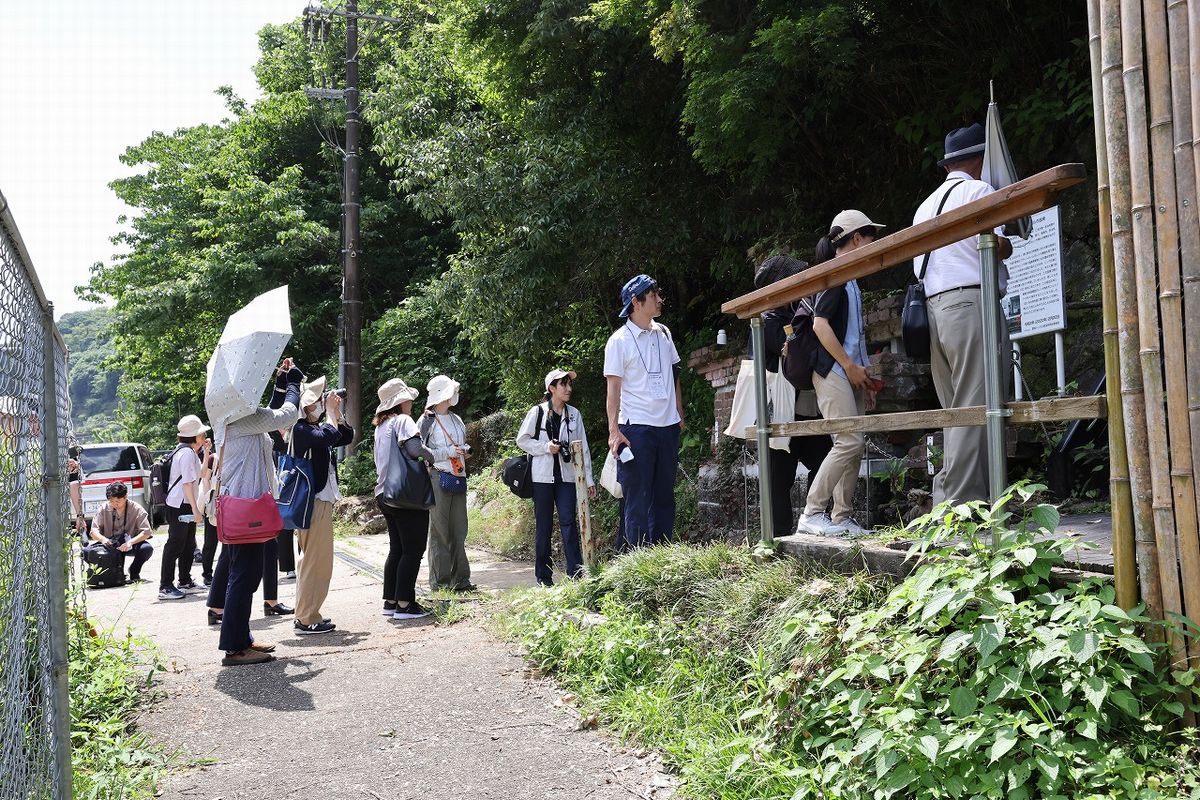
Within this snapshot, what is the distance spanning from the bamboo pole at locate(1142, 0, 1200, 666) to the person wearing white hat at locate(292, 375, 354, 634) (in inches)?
211

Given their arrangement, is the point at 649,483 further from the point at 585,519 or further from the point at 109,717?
the point at 109,717

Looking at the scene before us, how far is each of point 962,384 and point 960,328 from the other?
0.24m

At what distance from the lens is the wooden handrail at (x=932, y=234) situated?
3.16 metres

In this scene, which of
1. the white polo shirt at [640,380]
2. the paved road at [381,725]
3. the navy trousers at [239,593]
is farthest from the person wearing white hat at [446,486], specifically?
the white polo shirt at [640,380]

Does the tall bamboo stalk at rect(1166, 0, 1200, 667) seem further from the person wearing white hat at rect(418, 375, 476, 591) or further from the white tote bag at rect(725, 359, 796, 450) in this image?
the person wearing white hat at rect(418, 375, 476, 591)

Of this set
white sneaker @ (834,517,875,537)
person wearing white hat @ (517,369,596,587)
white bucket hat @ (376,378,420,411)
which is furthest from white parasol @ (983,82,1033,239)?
white bucket hat @ (376,378,420,411)

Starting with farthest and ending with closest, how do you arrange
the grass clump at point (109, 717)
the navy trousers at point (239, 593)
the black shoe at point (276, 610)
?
the black shoe at point (276, 610) < the navy trousers at point (239, 593) < the grass clump at point (109, 717)

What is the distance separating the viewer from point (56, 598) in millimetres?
3111

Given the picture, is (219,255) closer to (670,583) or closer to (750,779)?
(670,583)

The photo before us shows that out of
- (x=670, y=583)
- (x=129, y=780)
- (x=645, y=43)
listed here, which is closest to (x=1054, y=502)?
(x=670, y=583)

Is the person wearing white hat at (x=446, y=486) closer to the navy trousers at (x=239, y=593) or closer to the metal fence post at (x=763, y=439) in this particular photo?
the navy trousers at (x=239, y=593)

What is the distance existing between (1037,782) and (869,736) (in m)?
0.50

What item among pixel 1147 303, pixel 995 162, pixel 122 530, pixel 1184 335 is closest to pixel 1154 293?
pixel 1147 303

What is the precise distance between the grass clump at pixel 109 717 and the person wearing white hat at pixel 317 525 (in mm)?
1127
